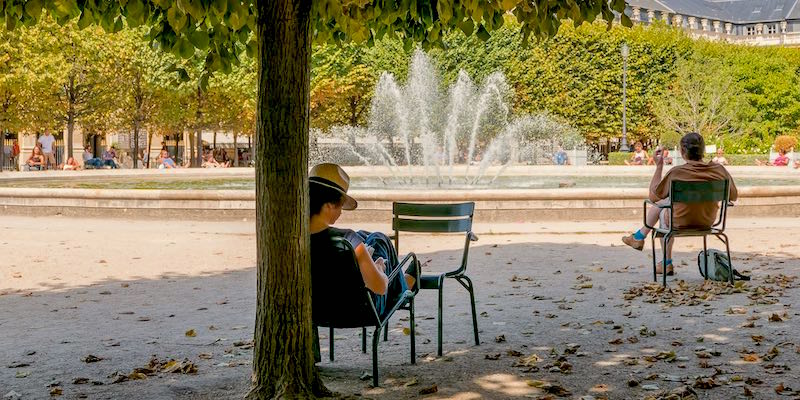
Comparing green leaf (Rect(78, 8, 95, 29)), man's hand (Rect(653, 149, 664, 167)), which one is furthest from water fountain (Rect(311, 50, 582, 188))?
green leaf (Rect(78, 8, 95, 29))

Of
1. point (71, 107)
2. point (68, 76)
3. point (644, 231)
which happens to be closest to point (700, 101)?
point (71, 107)

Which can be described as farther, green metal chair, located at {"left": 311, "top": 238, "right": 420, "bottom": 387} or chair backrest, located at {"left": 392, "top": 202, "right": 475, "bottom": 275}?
chair backrest, located at {"left": 392, "top": 202, "right": 475, "bottom": 275}

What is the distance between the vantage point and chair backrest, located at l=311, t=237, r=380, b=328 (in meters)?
5.26

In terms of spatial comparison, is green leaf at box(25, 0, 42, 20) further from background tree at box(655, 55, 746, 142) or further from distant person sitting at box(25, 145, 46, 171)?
background tree at box(655, 55, 746, 142)

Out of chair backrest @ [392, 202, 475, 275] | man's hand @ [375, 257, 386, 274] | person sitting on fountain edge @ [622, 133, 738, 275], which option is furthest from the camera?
person sitting on fountain edge @ [622, 133, 738, 275]

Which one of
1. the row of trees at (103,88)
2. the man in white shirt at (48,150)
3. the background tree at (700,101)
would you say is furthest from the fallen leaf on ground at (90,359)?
the background tree at (700,101)

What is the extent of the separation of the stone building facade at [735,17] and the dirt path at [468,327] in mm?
103533

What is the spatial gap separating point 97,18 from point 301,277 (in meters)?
2.63

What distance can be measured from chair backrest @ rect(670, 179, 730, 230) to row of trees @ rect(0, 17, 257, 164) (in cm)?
3043

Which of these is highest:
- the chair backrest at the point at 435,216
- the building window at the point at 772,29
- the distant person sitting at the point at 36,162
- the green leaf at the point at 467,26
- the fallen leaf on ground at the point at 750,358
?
the building window at the point at 772,29

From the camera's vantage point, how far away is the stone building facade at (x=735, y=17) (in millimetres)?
113812

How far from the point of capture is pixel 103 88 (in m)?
46.3

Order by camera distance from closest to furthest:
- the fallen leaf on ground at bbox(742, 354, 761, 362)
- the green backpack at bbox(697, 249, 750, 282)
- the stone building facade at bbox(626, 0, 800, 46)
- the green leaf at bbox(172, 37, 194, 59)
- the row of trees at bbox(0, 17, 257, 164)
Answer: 1. the fallen leaf on ground at bbox(742, 354, 761, 362)
2. the green leaf at bbox(172, 37, 194, 59)
3. the green backpack at bbox(697, 249, 750, 282)
4. the row of trees at bbox(0, 17, 257, 164)
5. the stone building facade at bbox(626, 0, 800, 46)

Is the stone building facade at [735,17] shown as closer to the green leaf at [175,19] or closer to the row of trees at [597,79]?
the row of trees at [597,79]
